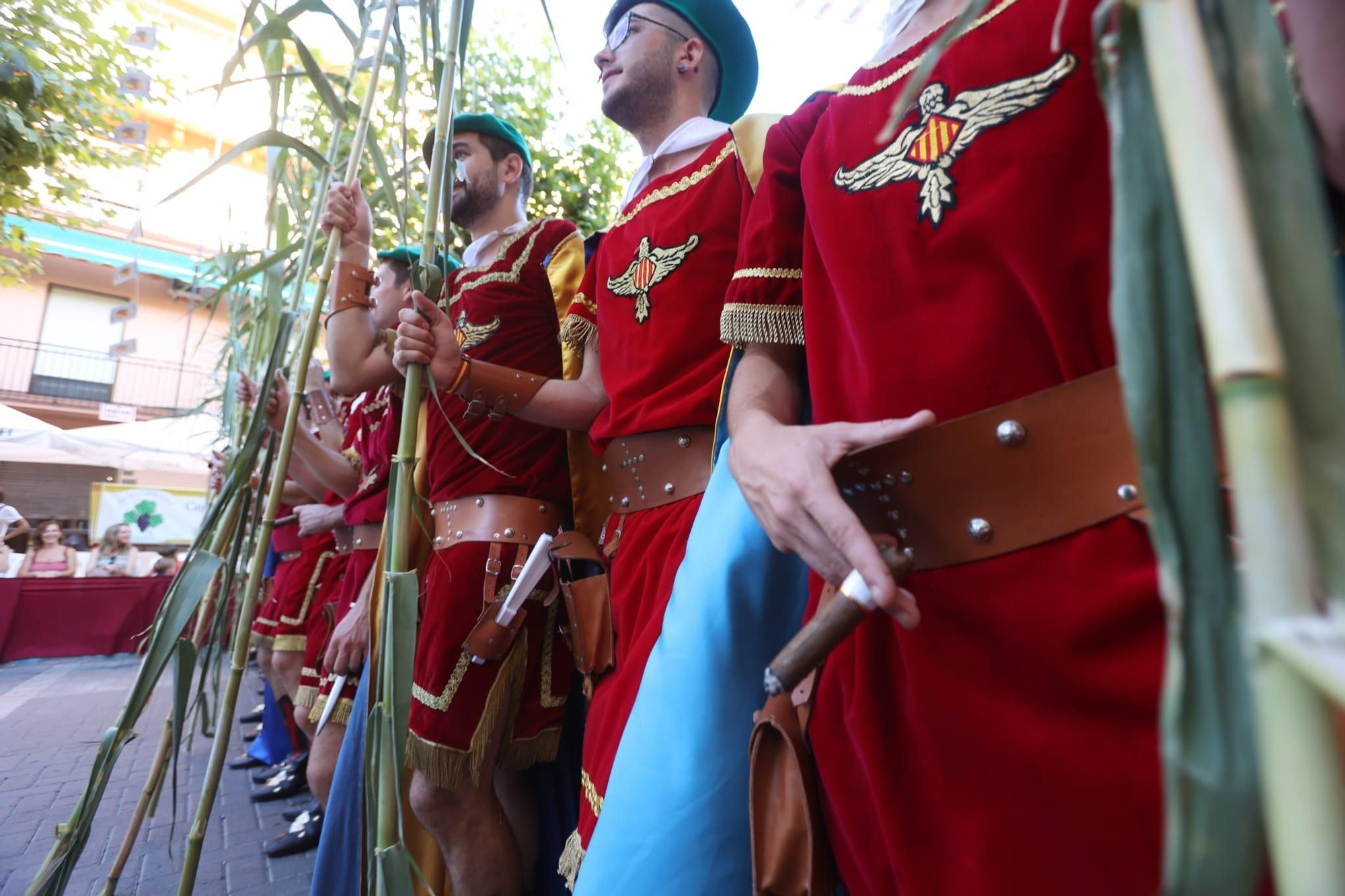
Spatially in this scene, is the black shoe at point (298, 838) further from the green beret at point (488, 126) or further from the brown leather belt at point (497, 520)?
the green beret at point (488, 126)

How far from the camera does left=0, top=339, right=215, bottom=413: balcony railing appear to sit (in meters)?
12.3

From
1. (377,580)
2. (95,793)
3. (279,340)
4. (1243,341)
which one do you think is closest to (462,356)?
(279,340)

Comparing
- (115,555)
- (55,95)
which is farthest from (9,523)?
(55,95)

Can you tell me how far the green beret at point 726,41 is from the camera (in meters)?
1.76

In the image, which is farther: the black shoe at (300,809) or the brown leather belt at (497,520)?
the black shoe at (300,809)

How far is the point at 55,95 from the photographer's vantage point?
4.14 metres

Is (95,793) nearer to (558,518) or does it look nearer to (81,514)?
(558,518)

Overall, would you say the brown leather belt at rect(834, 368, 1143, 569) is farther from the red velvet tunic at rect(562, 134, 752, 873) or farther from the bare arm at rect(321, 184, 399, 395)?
the bare arm at rect(321, 184, 399, 395)

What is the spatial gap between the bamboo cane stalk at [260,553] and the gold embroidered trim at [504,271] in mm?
868

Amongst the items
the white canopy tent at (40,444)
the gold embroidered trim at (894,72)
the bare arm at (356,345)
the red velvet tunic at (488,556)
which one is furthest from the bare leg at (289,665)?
the white canopy tent at (40,444)

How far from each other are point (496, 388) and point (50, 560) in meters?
8.09

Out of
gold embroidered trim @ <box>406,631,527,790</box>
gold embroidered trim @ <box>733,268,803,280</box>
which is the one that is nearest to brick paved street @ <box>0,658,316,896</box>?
gold embroidered trim @ <box>406,631,527,790</box>

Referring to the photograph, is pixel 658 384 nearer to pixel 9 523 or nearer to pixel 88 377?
pixel 9 523

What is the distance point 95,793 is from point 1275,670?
1.11m
